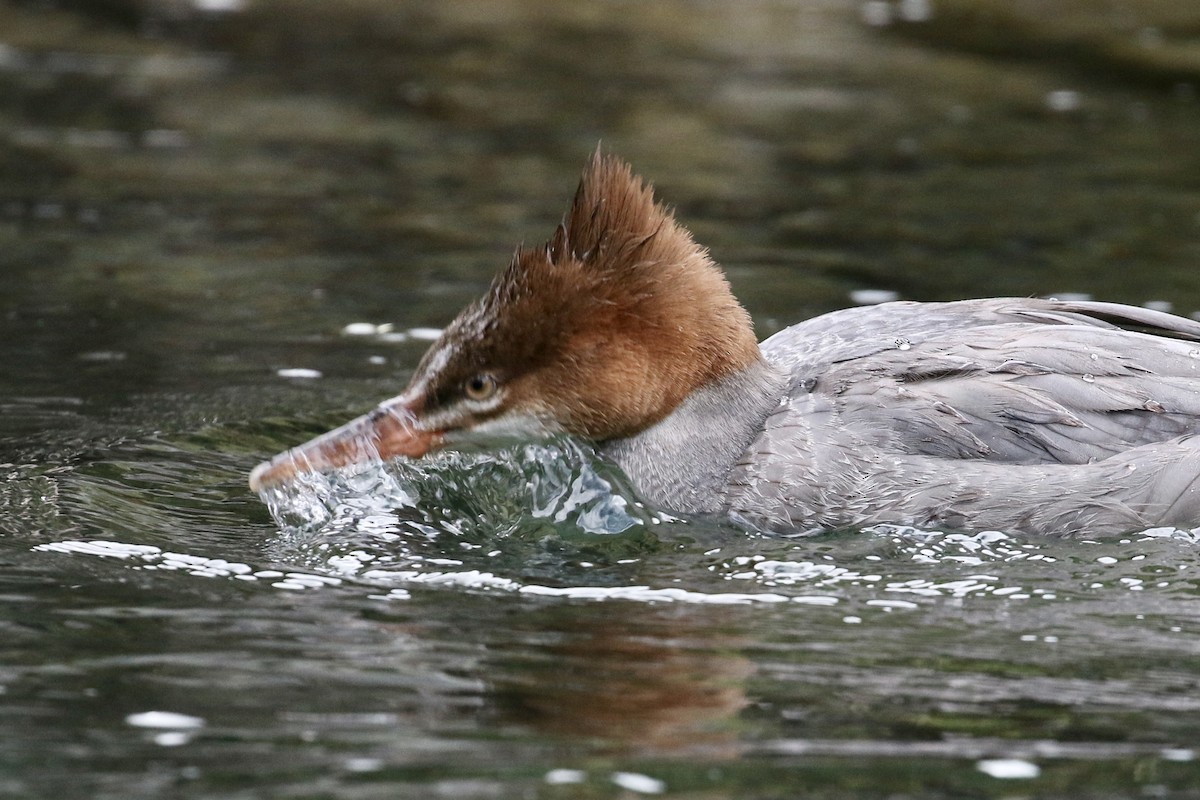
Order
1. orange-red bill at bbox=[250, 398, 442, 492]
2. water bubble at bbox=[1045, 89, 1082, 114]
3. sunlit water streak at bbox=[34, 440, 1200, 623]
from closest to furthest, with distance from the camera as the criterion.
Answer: sunlit water streak at bbox=[34, 440, 1200, 623]
orange-red bill at bbox=[250, 398, 442, 492]
water bubble at bbox=[1045, 89, 1082, 114]

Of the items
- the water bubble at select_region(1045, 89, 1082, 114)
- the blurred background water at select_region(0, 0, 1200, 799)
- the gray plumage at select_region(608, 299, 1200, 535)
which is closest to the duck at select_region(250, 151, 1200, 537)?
the gray plumage at select_region(608, 299, 1200, 535)

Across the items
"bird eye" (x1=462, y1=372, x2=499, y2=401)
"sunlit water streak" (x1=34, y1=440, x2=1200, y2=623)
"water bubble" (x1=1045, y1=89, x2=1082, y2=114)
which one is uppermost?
"water bubble" (x1=1045, y1=89, x2=1082, y2=114)

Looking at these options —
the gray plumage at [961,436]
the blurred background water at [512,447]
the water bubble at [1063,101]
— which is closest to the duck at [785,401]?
the gray plumage at [961,436]

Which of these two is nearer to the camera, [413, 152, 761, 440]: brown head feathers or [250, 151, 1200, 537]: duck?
[250, 151, 1200, 537]: duck

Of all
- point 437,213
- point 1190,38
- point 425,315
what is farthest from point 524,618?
point 1190,38

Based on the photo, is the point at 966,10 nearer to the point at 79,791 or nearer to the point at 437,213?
the point at 437,213

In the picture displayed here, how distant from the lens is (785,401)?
6.74m

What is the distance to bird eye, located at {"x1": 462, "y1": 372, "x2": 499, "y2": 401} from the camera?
6672 mm

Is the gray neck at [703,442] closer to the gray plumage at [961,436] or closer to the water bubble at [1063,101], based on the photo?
the gray plumage at [961,436]

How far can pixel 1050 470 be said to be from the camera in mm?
6309

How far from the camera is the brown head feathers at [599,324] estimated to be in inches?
259

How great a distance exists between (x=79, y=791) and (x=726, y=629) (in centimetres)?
209

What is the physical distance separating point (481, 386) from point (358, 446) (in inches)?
20.5

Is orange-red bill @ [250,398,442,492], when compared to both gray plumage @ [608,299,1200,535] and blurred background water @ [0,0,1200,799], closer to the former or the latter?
blurred background water @ [0,0,1200,799]
